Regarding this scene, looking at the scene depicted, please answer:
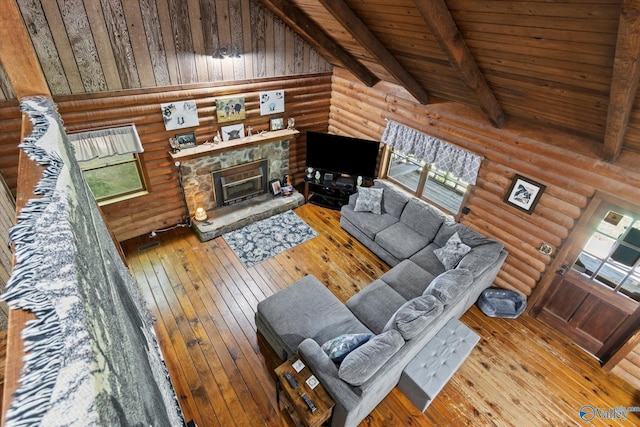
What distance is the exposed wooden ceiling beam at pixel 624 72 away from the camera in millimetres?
1738

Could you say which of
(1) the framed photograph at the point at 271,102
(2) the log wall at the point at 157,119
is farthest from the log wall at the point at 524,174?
(1) the framed photograph at the point at 271,102

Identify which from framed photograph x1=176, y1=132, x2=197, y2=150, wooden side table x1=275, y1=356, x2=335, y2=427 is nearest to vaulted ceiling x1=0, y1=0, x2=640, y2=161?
framed photograph x1=176, y1=132, x2=197, y2=150

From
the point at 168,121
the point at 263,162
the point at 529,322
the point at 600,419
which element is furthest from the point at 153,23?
the point at 600,419

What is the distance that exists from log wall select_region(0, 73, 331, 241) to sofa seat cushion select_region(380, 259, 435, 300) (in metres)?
3.64

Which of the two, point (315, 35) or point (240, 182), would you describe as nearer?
point (315, 35)

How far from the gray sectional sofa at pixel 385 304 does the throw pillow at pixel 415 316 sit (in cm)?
1

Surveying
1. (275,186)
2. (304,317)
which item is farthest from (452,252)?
(275,186)

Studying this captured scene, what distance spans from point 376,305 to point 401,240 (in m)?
1.51

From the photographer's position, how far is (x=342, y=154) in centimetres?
633

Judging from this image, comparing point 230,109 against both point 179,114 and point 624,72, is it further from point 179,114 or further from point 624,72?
point 624,72

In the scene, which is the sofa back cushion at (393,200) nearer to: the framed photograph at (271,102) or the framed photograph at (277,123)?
the framed photograph at (277,123)

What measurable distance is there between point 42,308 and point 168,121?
5.07 meters

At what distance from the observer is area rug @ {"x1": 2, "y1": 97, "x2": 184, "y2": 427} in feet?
1.56

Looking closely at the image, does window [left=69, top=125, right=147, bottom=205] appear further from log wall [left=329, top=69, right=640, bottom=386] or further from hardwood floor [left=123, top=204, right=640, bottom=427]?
log wall [left=329, top=69, right=640, bottom=386]
